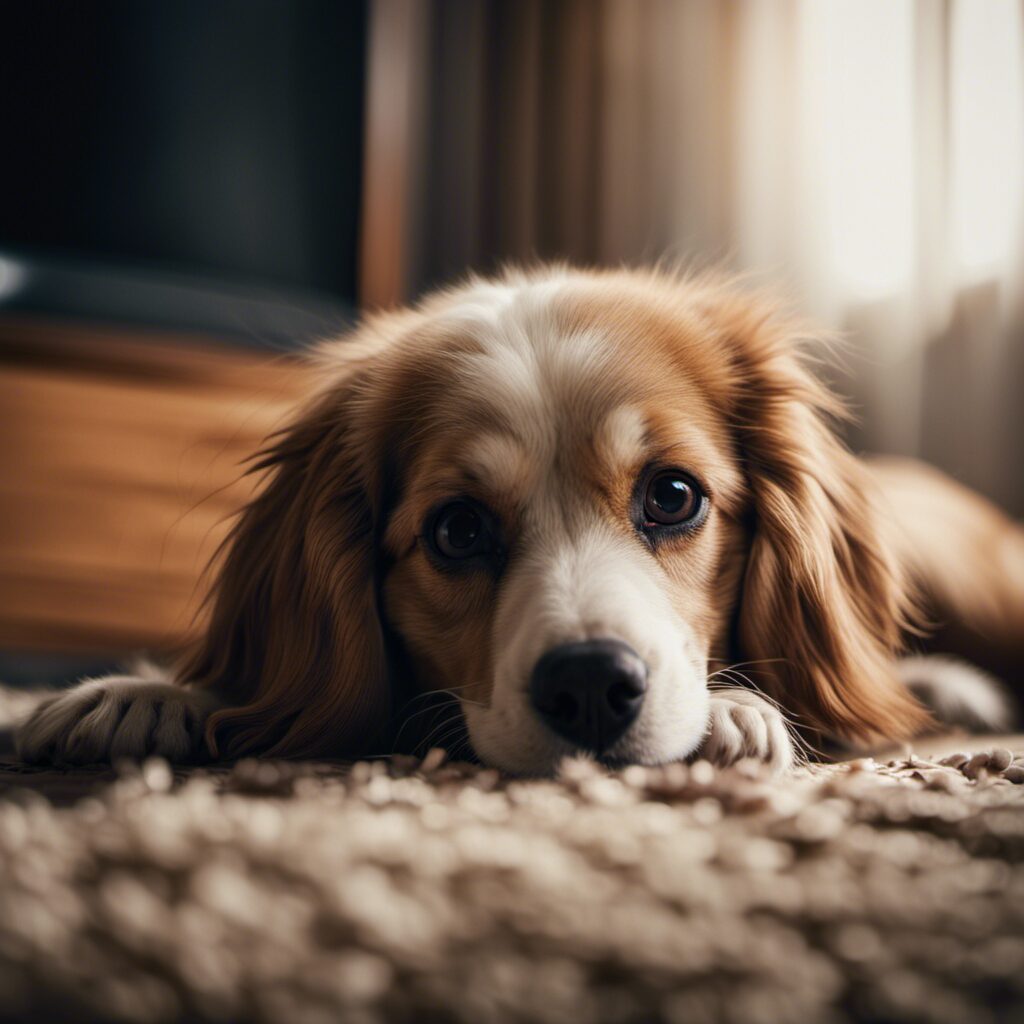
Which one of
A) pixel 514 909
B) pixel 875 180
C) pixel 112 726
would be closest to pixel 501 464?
pixel 112 726

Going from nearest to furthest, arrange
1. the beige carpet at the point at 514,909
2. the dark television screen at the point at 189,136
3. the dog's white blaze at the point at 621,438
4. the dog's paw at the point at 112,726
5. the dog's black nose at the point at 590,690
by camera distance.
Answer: the beige carpet at the point at 514,909 → the dog's black nose at the point at 590,690 → the dog's paw at the point at 112,726 → the dog's white blaze at the point at 621,438 → the dark television screen at the point at 189,136

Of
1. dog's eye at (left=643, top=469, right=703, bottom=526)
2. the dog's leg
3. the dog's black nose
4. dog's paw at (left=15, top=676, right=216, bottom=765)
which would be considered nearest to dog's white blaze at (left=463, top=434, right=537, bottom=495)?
dog's eye at (left=643, top=469, right=703, bottom=526)

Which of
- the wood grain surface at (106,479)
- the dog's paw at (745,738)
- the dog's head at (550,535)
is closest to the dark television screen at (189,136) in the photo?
the wood grain surface at (106,479)

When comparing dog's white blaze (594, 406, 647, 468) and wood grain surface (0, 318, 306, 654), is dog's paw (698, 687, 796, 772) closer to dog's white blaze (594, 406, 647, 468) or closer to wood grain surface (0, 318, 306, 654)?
dog's white blaze (594, 406, 647, 468)

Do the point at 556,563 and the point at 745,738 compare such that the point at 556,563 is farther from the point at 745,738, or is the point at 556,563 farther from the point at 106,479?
the point at 106,479

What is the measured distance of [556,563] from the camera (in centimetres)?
123

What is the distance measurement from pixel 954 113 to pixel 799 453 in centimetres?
218

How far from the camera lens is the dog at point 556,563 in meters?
1.14

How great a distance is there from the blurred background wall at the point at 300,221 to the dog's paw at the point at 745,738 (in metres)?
1.51

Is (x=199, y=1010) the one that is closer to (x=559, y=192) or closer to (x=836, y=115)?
(x=836, y=115)

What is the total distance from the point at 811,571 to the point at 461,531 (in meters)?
0.52

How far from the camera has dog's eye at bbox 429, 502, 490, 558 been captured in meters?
1.36

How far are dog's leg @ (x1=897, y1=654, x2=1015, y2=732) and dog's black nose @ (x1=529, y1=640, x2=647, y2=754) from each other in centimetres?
91

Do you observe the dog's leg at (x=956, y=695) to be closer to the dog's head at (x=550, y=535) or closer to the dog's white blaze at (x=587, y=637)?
the dog's head at (x=550, y=535)
